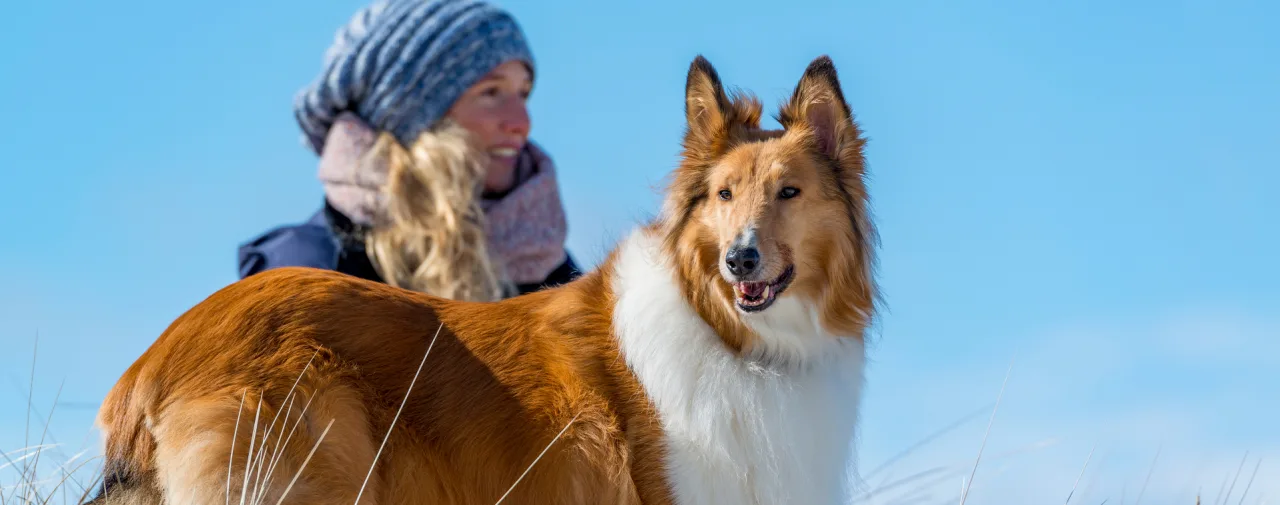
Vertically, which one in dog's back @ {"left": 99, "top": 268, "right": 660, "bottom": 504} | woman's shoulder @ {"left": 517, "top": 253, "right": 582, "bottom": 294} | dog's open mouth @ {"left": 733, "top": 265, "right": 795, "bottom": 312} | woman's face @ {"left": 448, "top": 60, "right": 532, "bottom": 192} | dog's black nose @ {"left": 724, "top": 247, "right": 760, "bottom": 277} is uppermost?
woman's face @ {"left": 448, "top": 60, "right": 532, "bottom": 192}

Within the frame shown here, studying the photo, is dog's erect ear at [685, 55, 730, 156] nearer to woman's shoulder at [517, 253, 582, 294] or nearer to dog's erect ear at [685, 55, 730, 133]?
dog's erect ear at [685, 55, 730, 133]

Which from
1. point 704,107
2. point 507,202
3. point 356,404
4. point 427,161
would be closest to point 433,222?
point 427,161

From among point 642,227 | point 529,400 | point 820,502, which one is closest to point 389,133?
point 642,227

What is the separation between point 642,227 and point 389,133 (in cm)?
303

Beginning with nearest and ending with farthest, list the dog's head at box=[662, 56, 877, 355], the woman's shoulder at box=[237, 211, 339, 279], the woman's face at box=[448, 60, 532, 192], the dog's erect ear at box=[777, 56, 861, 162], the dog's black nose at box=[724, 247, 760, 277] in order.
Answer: the dog's black nose at box=[724, 247, 760, 277] < the dog's head at box=[662, 56, 877, 355] < the dog's erect ear at box=[777, 56, 861, 162] < the woman's shoulder at box=[237, 211, 339, 279] < the woman's face at box=[448, 60, 532, 192]

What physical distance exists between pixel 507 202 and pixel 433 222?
2.28 feet

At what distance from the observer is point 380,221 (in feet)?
22.5

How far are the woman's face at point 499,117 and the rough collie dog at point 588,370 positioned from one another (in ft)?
9.88

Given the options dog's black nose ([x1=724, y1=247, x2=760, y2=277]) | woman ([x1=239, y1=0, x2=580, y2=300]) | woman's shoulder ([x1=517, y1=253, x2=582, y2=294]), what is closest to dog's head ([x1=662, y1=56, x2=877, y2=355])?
dog's black nose ([x1=724, y1=247, x2=760, y2=277])

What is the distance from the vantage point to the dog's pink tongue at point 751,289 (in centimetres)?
411

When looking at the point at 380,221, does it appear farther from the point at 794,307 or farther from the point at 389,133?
the point at 794,307

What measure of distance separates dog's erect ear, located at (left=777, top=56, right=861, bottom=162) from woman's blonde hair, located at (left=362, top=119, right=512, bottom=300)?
301cm

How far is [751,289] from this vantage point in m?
4.11

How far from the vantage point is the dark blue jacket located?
6.51m
